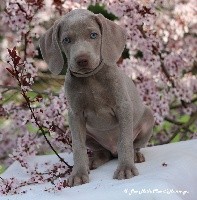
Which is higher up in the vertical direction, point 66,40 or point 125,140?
point 66,40

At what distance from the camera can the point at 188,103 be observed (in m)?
6.05

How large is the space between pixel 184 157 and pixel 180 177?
1.12ft

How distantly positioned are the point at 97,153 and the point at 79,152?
19.0 inches

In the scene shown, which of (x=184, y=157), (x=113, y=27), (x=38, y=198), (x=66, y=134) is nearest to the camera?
(x=38, y=198)

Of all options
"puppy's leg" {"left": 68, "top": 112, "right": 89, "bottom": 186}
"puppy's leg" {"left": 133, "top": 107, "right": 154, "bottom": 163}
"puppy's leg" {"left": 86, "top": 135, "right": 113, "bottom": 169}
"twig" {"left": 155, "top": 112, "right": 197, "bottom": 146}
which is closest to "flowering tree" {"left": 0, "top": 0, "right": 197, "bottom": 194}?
"twig" {"left": 155, "top": 112, "right": 197, "bottom": 146}

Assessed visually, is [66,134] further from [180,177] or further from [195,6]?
[195,6]

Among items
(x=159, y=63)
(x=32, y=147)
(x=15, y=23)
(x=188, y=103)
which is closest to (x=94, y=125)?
(x=32, y=147)

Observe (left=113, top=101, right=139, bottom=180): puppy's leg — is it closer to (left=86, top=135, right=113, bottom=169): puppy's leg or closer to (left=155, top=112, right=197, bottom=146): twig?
(left=86, top=135, right=113, bottom=169): puppy's leg

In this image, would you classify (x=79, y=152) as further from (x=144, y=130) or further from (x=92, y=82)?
(x=144, y=130)

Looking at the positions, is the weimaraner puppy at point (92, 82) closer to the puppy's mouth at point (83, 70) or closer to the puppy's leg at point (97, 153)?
the puppy's mouth at point (83, 70)

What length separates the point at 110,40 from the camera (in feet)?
11.1

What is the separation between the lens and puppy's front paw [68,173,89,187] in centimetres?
342

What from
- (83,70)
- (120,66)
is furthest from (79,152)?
(120,66)

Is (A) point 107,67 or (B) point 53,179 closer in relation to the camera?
(A) point 107,67
